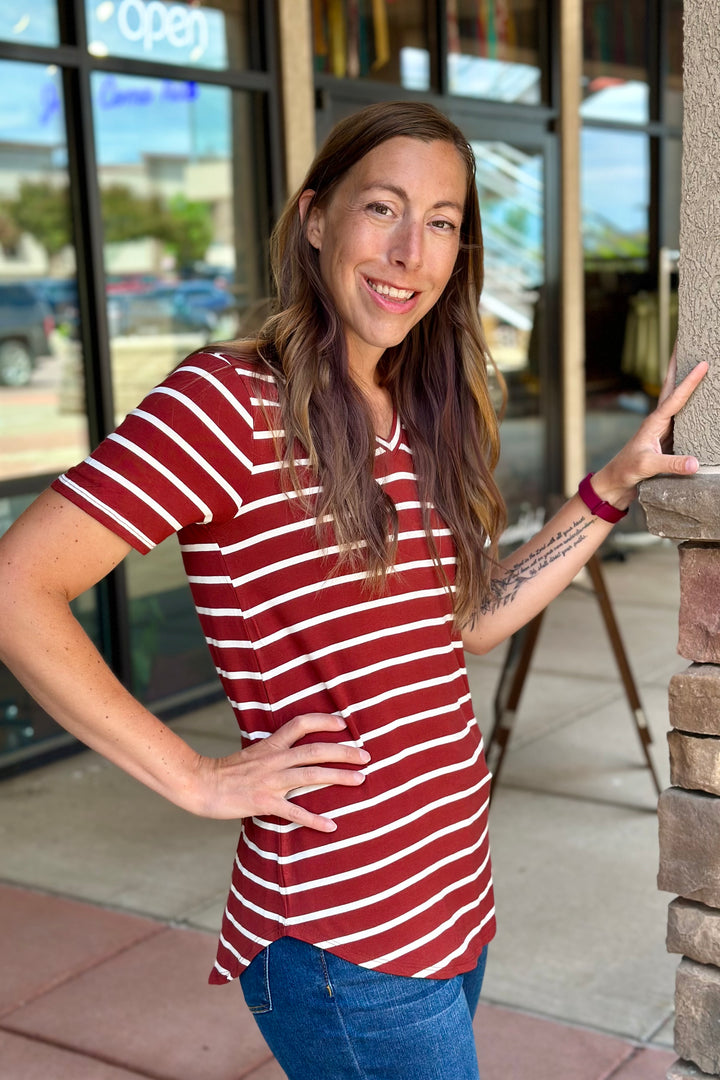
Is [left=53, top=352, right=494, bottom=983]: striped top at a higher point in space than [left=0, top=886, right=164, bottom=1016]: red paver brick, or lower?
higher

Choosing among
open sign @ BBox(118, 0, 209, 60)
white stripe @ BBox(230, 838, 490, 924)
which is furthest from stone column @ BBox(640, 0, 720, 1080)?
open sign @ BBox(118, 0, 209, 60)

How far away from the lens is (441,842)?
1.71 metres

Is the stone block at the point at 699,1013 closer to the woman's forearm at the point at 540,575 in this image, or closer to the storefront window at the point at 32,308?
the woman's forearm at the point at 540,575

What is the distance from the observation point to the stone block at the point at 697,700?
1.84 meters

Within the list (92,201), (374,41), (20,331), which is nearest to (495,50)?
(374,41)

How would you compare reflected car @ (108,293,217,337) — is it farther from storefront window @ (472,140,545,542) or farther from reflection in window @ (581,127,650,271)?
reflection in window @ (581,127,650,271)

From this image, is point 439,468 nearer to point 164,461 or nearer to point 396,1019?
point 164,461

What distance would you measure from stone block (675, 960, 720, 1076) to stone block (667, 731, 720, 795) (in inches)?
10.7

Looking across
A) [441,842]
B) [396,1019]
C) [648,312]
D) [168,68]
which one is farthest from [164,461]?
[648,312]

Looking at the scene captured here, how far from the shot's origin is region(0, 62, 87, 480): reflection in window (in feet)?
16.9

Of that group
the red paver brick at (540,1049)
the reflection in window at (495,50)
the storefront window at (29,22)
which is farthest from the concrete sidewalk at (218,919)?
the reflection in window at (495,50)

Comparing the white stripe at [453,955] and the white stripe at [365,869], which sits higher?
the white stripe at [365,869]

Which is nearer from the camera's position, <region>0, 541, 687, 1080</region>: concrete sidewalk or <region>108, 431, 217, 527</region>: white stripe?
<region>108, 431, 217, 527</region>: white stripe

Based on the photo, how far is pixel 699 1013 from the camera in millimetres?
1880
